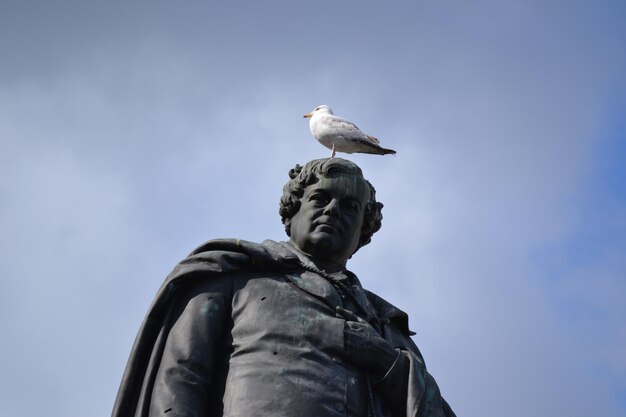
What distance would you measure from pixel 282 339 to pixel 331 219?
4.69 feet

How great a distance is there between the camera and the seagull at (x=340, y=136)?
69.6 feet

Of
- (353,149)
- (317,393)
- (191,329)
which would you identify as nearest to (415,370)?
(317,393)

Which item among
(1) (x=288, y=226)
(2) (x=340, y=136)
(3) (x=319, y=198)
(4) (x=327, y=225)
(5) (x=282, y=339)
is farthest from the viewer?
(2) (x=340, y=136)

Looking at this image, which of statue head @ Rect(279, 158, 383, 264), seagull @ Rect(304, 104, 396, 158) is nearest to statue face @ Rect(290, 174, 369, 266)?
statue head @ Rect(279, 158, 383, 264)

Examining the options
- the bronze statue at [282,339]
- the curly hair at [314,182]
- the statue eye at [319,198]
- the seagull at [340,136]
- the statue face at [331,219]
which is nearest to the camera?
the bronze statue at [282,339]

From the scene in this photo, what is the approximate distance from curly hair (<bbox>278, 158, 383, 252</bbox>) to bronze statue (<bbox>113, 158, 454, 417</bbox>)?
0.09 m

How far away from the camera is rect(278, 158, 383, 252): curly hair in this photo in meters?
10.8

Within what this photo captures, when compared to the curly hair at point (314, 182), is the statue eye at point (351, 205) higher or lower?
lower

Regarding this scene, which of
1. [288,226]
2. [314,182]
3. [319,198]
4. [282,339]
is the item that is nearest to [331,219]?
[319,198]

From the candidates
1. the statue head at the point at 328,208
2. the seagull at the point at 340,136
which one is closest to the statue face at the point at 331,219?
the statue head at the point at 328,208

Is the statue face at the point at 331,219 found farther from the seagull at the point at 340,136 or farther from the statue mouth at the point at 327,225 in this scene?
the seagull at the point at 340,136

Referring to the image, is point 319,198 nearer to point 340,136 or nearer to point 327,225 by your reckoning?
point 327,225

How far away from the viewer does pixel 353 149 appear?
21.4 m

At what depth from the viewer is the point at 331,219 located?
10523 mm
